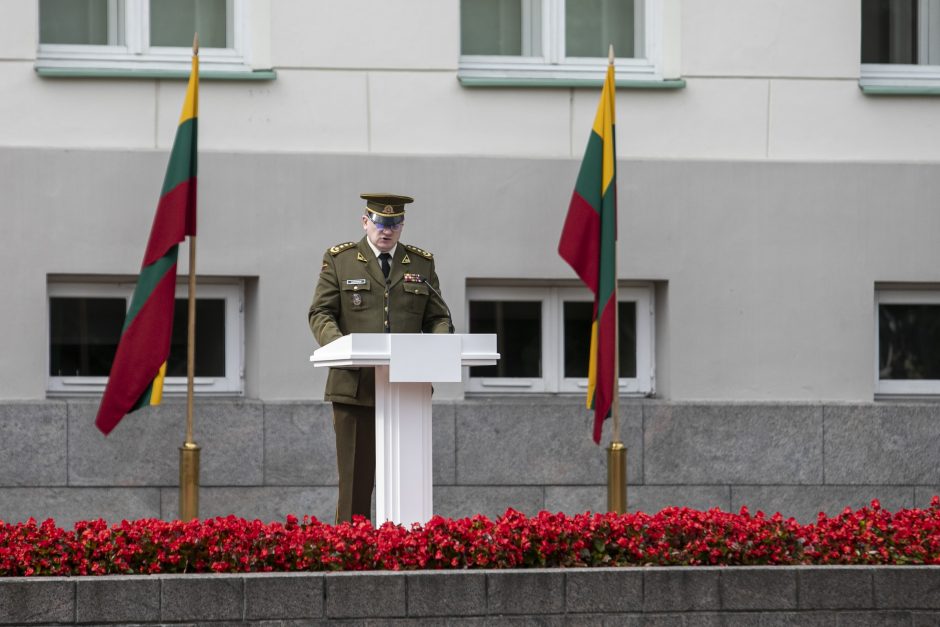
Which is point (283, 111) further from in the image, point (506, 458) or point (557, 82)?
point (506, 458)

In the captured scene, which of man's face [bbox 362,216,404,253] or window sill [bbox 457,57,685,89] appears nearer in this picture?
man's face [bbox 362,216,404,253]

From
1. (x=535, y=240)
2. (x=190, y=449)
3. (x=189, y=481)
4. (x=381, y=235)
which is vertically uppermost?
(x=535, y=240)

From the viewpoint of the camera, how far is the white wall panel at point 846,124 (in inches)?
472

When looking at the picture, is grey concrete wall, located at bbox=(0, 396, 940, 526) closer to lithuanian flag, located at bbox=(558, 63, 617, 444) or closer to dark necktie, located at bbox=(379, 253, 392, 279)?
lithuanian flag, located at bbox=(558, 63, 617, 444)

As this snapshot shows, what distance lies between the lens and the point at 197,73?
1042 cm

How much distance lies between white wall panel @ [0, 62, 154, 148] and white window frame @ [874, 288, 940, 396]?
5252 mm

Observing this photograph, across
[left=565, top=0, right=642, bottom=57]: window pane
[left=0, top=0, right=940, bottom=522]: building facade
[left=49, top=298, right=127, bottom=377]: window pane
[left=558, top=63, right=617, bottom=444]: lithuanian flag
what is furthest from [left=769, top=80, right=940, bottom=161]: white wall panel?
[left=49, top=298, right=127, bottom=377]: window pane

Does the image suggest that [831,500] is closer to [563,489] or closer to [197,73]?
[563,489]

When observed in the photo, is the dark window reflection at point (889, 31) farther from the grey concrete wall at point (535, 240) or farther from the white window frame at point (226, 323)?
the white window frame at point (226, 323)

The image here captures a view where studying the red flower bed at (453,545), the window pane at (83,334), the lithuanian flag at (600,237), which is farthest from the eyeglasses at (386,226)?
the window pane at (83,334)

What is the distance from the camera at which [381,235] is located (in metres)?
8.57

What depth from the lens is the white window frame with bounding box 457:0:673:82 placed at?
39.2 feet

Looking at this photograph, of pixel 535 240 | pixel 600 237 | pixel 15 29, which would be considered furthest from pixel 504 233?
pixel 15 29

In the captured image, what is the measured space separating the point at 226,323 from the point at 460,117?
214cm
